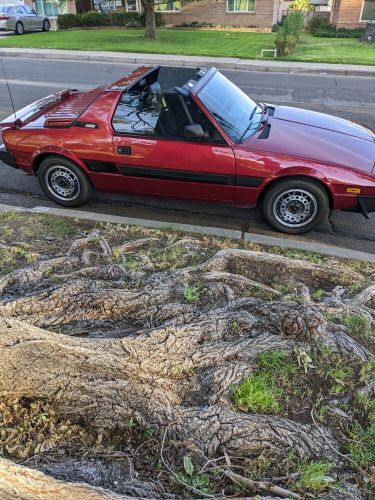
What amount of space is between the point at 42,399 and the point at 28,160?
335cm

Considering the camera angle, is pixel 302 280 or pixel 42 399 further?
pixel 302 280

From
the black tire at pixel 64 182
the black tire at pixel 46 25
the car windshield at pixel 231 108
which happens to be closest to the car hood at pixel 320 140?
the car windshield at pixel 231 108

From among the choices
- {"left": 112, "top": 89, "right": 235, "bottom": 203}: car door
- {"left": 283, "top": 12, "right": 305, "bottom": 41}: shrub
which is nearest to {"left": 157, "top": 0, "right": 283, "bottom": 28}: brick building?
{"left": 283, "top": 12, "right": 305, "bottom": 41}: shrub

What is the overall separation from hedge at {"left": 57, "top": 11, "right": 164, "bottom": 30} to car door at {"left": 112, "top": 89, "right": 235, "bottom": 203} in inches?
A: 1140

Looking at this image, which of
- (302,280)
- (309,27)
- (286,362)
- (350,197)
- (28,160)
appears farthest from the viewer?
(309,27)

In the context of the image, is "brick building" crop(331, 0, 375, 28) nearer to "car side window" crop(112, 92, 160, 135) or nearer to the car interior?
the car interior

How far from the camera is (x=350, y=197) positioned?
14.2 feet

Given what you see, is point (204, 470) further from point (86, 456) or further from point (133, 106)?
point (133, 106)

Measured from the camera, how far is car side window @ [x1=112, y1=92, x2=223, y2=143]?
444cm

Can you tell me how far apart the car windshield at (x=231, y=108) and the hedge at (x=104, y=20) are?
93.3 ft

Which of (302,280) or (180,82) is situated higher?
(180,82)

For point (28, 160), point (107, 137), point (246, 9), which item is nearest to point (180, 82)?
point (107, 137)

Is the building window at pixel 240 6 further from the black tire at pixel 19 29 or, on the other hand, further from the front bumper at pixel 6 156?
the front bumper at pixel 6 156

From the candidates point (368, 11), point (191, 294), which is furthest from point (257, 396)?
point (368, 11)
